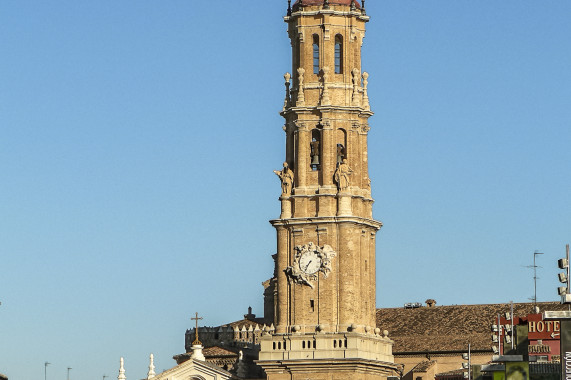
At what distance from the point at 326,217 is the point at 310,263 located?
2.51 metres

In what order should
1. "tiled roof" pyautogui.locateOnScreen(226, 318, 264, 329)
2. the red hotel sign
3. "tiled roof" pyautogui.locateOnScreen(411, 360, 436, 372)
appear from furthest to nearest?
"tiled roof" pyautogui.locateOnScreen(226, 318, 264, 329) → "tiled roof" pyautogui.locateOnScreen(411, 360, 436, 372) → the red hotel sign

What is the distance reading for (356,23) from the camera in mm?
103500

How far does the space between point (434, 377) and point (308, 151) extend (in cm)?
1772

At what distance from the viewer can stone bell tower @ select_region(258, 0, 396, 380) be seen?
9994cm

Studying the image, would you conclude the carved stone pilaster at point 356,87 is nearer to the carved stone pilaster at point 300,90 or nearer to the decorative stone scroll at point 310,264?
the carved stone pilaster at point 300,90

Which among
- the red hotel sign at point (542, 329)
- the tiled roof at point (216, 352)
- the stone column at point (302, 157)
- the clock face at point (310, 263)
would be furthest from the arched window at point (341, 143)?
the tiled roof at point (216, 352)

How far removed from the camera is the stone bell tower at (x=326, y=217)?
99938 millimetres

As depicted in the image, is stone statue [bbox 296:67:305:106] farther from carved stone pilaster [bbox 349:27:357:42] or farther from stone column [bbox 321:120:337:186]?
carved stone pilaster [bbox 349:27:357:42]

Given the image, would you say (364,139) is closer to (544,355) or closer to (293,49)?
(293,49)

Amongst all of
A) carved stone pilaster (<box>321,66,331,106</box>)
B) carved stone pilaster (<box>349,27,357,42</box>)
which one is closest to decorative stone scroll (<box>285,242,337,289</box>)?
carved stone pilaster (<box>321,66,331,106</box>)

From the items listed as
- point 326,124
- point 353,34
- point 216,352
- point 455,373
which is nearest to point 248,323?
point 216,352

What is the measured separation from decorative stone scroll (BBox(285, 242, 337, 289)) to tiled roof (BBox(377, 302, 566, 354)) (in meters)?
16.6

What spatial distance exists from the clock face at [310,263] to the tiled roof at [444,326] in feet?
55.0

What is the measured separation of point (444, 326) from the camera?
117m
